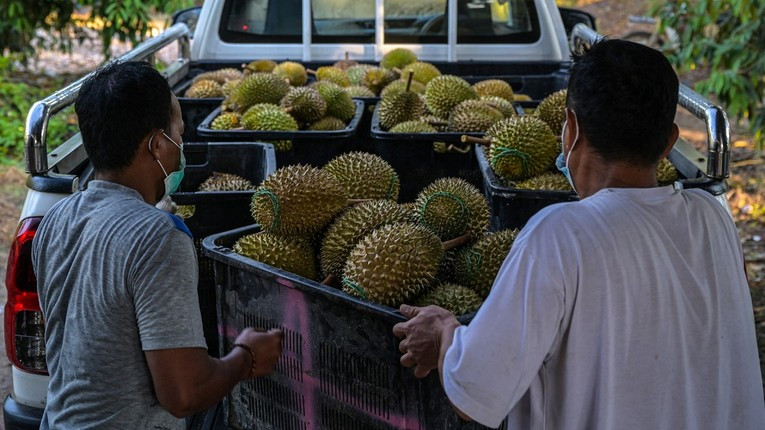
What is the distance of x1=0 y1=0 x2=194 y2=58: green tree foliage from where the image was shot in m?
8.44

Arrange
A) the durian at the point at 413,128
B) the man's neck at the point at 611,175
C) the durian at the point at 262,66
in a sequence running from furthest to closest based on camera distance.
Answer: the durian at the point at 262,66 → the durian at the point at 413,128 → the man's neck at the point at 611,175

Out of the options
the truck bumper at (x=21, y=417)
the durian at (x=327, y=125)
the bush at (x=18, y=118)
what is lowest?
the bush at (x=18, y=118)

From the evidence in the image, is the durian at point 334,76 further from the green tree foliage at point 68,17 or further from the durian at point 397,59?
the green tree foliage at point 68,17

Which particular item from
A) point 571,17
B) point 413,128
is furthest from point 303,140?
point 571,17

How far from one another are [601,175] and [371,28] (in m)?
3.53

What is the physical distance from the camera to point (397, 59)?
15.3ft

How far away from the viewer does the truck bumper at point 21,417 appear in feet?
7.77

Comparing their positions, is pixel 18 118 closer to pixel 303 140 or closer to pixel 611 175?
pixel 303 140

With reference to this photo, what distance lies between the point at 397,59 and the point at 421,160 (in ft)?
4.35

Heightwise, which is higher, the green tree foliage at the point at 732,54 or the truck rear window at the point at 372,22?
the truck rear window at the point at 372,22

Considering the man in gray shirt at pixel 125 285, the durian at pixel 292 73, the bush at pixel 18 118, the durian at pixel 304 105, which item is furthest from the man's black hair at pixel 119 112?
the bush at pixel 18 118

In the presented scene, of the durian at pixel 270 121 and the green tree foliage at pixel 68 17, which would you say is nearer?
the durian at pixel 270 121

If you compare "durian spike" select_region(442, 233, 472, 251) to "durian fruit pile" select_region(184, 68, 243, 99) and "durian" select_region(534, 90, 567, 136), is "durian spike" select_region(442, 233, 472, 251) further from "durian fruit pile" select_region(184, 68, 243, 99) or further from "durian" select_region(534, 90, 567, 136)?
"durian fruit pile" select_region(184, 68, 243, 99)

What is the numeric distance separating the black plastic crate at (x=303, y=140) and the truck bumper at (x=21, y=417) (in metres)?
1.38
